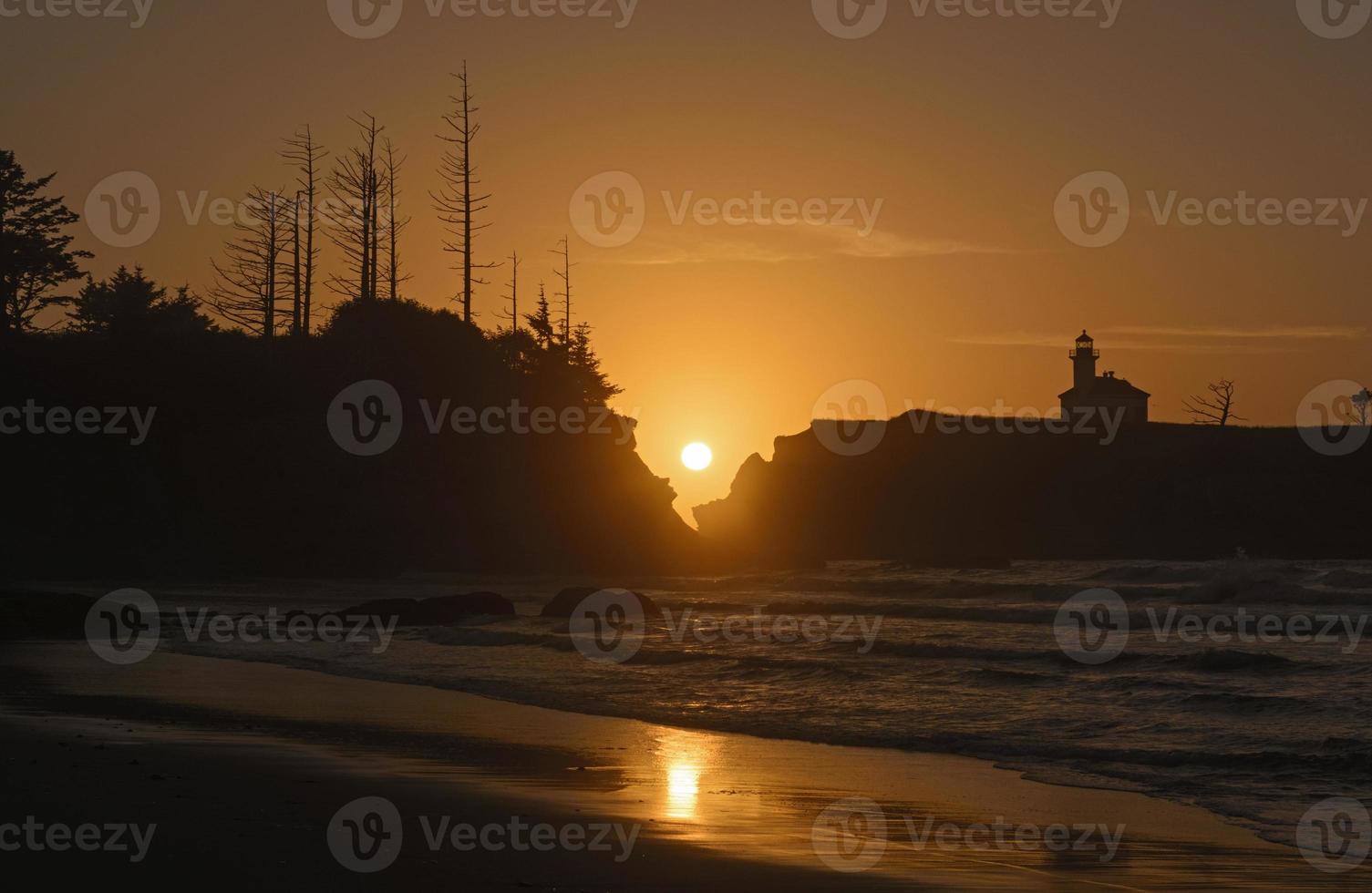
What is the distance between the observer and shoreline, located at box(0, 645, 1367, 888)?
811 cm

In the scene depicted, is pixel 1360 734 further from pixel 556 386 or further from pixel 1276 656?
pixel 556 386

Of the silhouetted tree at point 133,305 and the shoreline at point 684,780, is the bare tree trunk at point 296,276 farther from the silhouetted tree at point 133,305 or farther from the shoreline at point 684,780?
the shoreline at point 684,780

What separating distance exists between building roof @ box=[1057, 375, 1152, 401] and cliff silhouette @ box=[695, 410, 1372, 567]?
141 inches

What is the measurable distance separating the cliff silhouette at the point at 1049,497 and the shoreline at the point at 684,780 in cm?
8273

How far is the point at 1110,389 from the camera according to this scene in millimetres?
108938

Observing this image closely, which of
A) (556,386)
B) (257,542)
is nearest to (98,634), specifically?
(257,542)

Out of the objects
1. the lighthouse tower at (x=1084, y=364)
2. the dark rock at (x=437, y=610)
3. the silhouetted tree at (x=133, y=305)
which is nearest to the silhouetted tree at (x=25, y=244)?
the silhouetted tree at (x=133, y=305)

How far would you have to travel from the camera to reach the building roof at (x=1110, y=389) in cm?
10762

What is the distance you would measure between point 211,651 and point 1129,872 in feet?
58.0

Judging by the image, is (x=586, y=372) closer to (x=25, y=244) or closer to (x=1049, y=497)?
(x=25, y=244)

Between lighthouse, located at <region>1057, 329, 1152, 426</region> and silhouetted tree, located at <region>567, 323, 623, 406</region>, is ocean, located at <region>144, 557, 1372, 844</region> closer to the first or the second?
silhouetted tree, located at <region>567, 323, 623, 406</region>

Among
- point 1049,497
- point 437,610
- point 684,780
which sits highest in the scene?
point 1049,497

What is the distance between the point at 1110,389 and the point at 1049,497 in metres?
11.0

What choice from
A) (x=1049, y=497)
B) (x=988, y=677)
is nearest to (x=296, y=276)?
(x=988, y=677)
